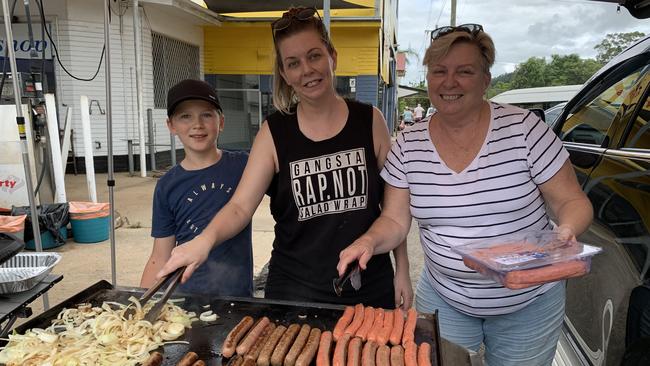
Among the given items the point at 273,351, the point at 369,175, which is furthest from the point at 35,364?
the point at 369,175

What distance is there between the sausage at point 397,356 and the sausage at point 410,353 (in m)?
0.02

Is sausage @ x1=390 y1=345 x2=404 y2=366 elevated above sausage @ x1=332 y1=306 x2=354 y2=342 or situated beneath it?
situated beneath

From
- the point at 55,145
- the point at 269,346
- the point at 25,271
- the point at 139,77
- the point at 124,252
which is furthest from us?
the point at 139,77

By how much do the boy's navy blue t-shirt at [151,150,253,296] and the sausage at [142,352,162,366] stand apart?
815mm

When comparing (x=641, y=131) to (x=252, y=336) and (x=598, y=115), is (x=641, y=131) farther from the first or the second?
(x=252, y=336)

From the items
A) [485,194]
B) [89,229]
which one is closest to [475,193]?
[485,194]

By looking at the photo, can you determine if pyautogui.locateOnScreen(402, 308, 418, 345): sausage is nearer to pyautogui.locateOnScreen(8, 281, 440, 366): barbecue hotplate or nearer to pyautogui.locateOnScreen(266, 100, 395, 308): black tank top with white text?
pyautogui.locateOnScreen(8, 281, 440, 366): barbecue hotplate

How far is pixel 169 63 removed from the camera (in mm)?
14328

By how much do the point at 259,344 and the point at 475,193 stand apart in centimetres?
118

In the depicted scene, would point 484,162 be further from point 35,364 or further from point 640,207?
point 35,364

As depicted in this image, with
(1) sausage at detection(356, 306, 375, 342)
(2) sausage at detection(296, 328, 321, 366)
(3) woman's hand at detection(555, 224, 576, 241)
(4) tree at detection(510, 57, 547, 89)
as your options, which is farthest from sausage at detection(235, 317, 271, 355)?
(4) tree at detection(510, 57, 547, 89)

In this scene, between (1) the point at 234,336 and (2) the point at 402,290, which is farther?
(2) the point at 402,290

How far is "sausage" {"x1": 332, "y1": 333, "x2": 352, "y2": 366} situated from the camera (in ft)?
5.88

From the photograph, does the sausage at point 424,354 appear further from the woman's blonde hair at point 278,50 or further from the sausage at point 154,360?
the woman's blonde hair at point 278,50
